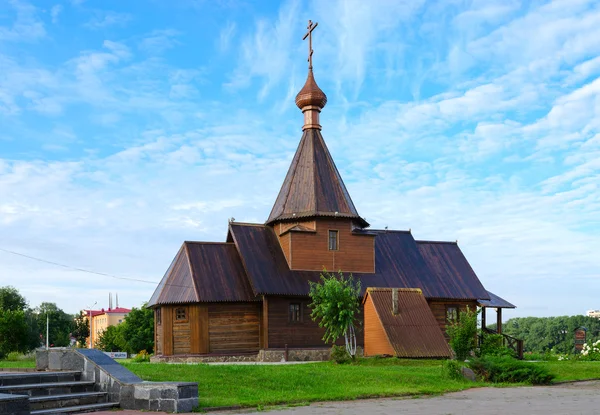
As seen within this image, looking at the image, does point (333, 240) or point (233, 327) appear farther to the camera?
point (333, 240)

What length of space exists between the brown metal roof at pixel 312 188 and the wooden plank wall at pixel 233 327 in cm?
461

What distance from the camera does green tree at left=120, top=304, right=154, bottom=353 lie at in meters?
56.1

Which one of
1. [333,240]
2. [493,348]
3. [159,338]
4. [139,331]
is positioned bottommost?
[139,331]

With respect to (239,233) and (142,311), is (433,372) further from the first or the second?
(142,311)

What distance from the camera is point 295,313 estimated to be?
2841 centimetres

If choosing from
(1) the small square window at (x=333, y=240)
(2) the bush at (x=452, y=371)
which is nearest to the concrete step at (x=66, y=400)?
(2) the bush at (x=452, y=371)

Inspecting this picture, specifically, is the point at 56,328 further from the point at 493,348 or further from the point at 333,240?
the point at 493,348

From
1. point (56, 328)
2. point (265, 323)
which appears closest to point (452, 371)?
→ point (265, 323)

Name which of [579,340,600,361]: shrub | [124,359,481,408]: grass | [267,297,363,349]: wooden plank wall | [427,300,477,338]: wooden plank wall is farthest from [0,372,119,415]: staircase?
[579,340,600,361]: shrub

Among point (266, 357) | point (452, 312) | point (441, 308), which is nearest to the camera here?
point (266, 357)

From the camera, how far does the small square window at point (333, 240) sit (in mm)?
29897

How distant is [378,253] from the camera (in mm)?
32125

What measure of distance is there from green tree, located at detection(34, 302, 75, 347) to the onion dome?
53.5 meters

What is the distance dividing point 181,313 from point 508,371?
554 inches
